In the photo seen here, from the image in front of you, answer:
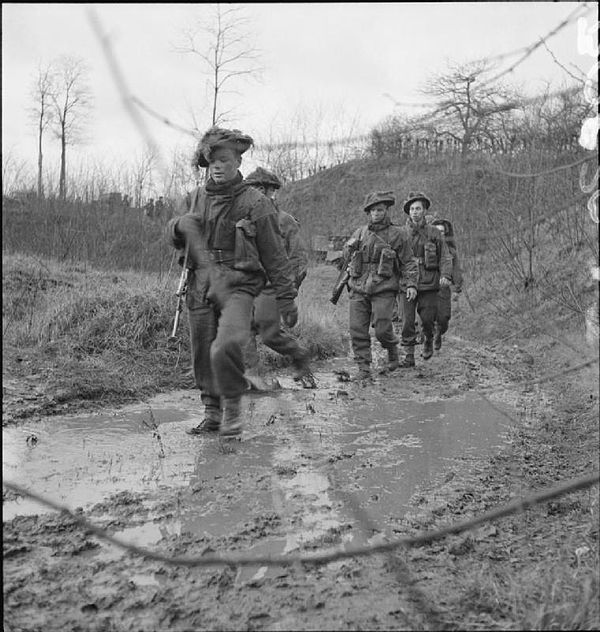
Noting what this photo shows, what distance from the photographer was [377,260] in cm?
775

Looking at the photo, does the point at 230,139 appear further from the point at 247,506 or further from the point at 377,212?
the point at 377,212

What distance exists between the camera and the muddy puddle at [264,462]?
11.1ft

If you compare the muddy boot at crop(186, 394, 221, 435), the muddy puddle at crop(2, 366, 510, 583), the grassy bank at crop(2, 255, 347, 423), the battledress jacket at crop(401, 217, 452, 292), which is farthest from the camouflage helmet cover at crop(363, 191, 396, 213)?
the muddy boot at crop(186, 394, 221, 435)

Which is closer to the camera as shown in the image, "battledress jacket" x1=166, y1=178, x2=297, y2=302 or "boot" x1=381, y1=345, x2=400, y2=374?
"battledress jacket" x1=166, y1=178, x2=297, y2=302

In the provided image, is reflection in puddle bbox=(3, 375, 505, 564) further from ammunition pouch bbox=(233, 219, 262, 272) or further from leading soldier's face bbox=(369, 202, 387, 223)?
leading soldier's face bbox=(369, 202, 387, 223)

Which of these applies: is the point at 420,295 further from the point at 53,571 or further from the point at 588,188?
the point at 53,571

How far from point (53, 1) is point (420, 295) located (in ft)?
25.7

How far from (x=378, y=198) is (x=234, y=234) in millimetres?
3154

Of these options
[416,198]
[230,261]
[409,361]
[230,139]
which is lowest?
[409,361]

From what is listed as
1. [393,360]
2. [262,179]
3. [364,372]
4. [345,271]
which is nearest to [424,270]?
[345,271]

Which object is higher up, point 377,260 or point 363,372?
point 377,260

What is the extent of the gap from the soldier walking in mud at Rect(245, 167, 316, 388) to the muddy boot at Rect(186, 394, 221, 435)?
69 cm

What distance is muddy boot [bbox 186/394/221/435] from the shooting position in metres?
5.06

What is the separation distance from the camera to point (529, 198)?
38.9ft
